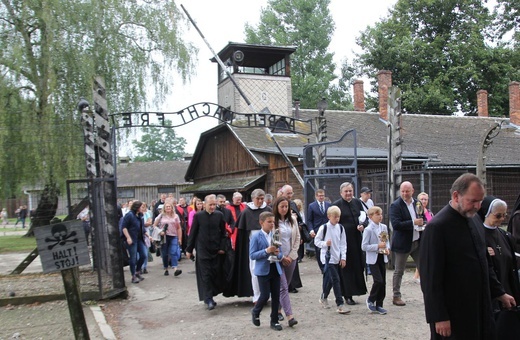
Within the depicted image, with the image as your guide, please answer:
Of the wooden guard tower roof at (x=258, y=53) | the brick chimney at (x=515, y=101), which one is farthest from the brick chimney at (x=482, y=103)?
the wooden guard tower roof at (x=258, y=53)

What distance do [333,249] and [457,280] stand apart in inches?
165

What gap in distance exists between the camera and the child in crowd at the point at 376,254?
324 inches

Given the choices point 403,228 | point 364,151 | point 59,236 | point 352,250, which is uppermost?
point 364,151

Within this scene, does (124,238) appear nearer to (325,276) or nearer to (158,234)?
(158,234)

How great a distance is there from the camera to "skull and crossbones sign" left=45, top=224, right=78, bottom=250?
6.25m

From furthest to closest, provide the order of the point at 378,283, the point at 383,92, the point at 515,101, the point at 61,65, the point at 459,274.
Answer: the point at 515,101
the point at 383,92
the point at 61,65
the point at 378,283
the point at 459,274

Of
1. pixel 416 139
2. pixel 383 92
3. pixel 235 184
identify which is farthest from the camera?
pixel 383 92

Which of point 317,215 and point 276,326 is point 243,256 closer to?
point 276,326

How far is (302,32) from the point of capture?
53062 mm

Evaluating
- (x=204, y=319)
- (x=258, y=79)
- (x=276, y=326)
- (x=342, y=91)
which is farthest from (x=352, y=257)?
(x=342, y=91)

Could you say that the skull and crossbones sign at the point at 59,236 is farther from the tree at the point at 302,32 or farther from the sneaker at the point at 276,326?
the tree at the point at 302,32

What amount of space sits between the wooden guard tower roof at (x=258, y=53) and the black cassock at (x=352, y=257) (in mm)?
18083

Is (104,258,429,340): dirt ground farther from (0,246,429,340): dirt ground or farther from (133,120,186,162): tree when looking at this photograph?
(133,120,186,162): tree

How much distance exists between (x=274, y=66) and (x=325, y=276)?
21.8 m
